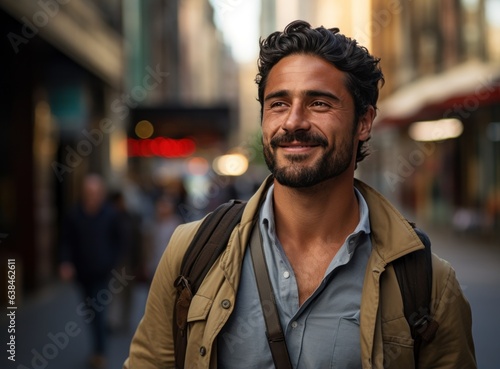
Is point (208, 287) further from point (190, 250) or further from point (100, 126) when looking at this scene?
point (100, 126)

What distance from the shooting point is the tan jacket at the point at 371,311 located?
2.32 m

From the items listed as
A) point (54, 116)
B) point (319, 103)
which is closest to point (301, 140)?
point (319, 103)

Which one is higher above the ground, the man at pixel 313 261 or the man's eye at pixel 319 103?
the man's eye at pixel 319 103

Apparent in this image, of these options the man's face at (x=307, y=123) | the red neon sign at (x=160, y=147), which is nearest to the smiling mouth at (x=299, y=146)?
the man's face at (x=307, y=123)

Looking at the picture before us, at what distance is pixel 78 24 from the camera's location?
1455 cm

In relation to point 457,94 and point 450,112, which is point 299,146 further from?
point 450,112

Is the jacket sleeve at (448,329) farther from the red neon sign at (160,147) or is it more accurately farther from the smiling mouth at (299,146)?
the red neon sign at (160,147)

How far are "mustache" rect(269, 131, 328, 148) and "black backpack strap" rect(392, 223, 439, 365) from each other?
463 mm

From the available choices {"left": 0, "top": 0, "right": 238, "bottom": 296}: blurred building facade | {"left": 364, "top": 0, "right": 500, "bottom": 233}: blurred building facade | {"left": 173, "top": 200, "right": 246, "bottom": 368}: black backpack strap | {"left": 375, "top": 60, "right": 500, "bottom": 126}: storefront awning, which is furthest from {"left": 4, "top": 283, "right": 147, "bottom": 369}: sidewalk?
{"left": 364, "top": 0, "right": 500, "bottom": 233}: blurred building facade

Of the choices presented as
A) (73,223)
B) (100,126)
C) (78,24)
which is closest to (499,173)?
(100,126)

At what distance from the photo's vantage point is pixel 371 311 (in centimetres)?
230

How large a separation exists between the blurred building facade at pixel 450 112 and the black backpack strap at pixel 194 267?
52.1 ft

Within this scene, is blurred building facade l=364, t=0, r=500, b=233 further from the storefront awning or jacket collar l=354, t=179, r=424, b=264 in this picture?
jacket collar l=354, t=179, r=424, b=264

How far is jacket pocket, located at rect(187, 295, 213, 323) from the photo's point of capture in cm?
237
